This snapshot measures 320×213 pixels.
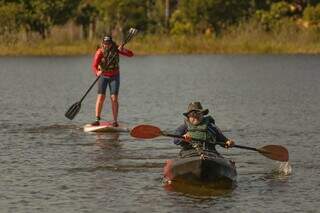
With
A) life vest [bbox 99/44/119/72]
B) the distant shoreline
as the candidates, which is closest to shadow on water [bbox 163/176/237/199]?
life vest [bbox 99/44/119/72]

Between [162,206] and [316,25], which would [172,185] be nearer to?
[162,206]

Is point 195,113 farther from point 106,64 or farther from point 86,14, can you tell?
point 86,14

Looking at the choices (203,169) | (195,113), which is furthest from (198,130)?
(203,169)

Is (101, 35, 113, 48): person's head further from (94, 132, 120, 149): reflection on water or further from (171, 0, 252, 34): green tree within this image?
(171, 0, 252, 34): green tree

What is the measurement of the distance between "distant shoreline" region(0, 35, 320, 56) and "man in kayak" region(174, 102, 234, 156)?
46.0 m

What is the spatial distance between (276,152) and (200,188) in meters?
1.99

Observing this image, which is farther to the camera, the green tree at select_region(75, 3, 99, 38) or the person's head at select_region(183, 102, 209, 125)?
the green tree at select_region(75, 3, 99, 38)

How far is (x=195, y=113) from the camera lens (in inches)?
556

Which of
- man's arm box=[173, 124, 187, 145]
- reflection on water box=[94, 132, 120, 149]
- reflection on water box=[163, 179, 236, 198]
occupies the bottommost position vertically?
reflection on water box=[94, 132, 120, 149]

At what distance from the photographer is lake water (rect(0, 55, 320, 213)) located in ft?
42.3

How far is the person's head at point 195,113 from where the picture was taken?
46.2 ft

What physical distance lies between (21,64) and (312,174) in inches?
1585

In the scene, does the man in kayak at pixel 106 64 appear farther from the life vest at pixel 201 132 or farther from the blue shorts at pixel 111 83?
the life vest at pixel 201 132

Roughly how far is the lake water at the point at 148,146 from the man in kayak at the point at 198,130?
0.68 meters
